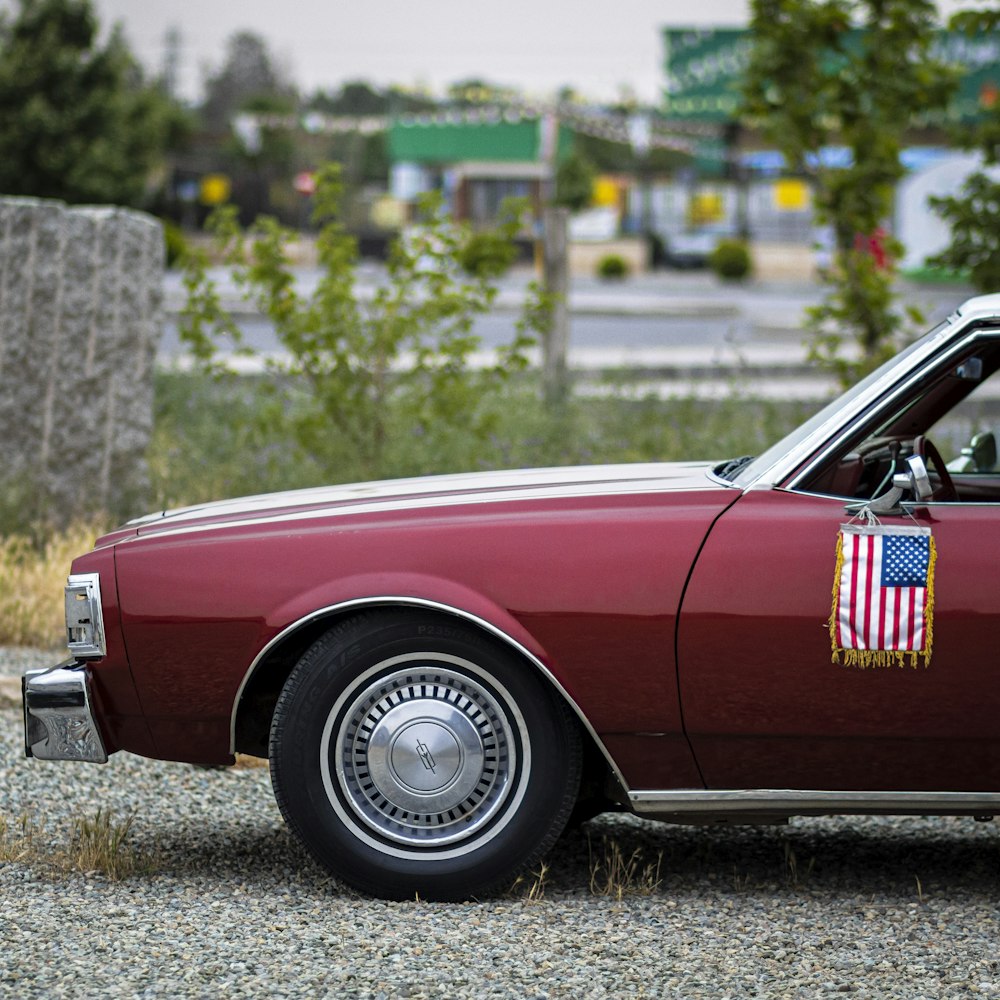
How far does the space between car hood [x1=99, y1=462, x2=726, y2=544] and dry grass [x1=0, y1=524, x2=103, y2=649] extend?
2561 mm

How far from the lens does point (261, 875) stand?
4227mm

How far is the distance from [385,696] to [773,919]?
1069 mm

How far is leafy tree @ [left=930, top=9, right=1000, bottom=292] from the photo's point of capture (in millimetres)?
7805

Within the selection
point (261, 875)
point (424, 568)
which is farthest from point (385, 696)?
point (261, 875)

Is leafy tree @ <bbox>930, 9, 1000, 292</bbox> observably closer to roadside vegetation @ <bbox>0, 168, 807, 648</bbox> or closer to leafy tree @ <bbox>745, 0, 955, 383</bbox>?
leafy tree @ <bbox>745, 0, 955, 383</bbox>

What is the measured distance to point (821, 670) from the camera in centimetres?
382

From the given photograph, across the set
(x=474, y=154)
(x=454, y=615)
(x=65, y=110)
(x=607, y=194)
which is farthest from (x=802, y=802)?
(x=607, y=194)

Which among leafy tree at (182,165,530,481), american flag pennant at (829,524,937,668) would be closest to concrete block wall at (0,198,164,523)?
leafy tree at (182,165,530,481)

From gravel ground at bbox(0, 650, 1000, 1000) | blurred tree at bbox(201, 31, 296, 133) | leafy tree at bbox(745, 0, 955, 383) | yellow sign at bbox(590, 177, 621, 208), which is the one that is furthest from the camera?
blurred tree at bbox(201, 31, 296, 133)

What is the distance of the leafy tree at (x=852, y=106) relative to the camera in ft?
29.2

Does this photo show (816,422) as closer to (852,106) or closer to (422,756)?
(422,756)

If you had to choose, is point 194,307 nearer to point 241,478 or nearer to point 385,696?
point 241,478

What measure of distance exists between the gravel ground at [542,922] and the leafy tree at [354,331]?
384cm

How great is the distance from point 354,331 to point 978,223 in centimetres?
313
